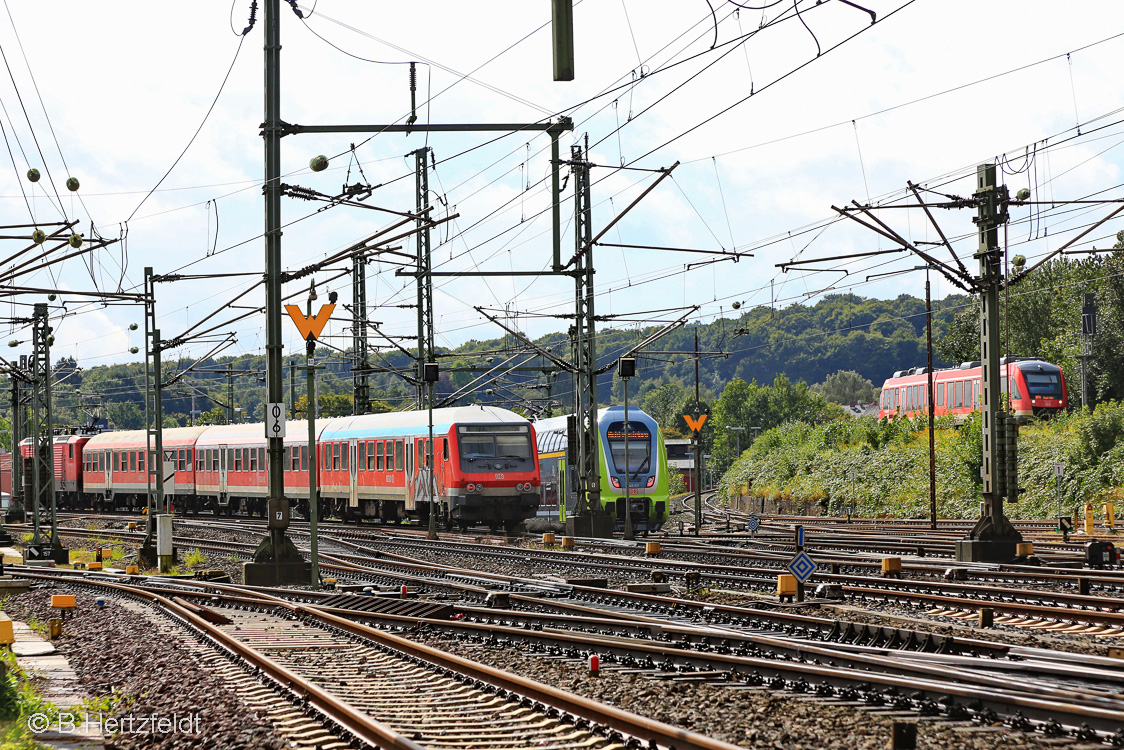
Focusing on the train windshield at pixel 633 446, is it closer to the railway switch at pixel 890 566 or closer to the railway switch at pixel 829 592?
the railway switch at pixel 890 566

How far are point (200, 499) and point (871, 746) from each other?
47.8m

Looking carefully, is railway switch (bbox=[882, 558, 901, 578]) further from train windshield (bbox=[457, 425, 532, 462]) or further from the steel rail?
train windshield (bbox=[457, 425, 532, 462])

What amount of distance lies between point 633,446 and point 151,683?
23915 mm

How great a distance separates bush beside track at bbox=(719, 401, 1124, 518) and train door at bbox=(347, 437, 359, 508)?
19.9 metres

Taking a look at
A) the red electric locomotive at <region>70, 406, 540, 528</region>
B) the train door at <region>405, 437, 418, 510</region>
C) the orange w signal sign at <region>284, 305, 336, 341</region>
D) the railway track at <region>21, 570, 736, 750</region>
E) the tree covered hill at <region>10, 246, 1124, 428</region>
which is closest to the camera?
the railway track at <region>21, 570, 736, 750</region>

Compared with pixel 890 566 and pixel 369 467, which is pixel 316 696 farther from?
pixel 369 467

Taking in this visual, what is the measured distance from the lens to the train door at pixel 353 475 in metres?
37.7

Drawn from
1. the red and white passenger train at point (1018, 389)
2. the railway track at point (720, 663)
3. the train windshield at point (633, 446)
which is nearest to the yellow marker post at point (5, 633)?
the railway track at point (720, 663)

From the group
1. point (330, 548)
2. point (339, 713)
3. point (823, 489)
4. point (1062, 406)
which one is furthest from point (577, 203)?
point (1062, 406)

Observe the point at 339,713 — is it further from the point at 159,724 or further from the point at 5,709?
the point at 5,709

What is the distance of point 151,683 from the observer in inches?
389

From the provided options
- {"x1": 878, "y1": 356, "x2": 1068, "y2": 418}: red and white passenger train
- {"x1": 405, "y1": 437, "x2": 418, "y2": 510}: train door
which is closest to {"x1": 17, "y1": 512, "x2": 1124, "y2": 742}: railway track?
{"x1": 405, "y1": 437, "x2": 418, "y2": 510}: train door

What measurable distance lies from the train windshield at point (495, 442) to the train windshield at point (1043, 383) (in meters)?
27.3

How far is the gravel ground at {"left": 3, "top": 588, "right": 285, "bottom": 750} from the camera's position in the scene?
25.1ft
